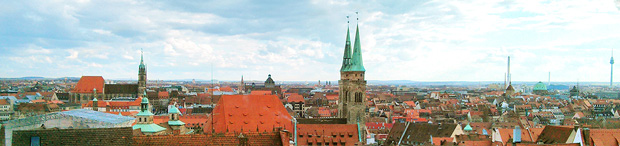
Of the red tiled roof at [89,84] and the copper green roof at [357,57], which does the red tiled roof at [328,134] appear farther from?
the red tiled roof at [89,84]

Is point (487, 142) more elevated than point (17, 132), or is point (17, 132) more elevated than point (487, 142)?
point (17, 132)

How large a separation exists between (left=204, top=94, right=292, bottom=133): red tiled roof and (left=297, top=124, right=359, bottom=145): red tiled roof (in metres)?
3.98

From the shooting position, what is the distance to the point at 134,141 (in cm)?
3359

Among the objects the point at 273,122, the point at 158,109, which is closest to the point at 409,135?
the point at 273,122

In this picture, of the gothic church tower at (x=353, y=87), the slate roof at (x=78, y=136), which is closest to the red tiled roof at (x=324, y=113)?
the gothic church tower at (x=353, y=87)

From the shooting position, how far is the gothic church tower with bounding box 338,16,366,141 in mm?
79000

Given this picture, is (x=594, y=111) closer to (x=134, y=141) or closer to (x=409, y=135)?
(x=409, y=135)

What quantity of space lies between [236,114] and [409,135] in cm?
2980

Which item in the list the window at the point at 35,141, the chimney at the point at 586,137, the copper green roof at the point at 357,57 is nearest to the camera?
the window at the point at 35,141

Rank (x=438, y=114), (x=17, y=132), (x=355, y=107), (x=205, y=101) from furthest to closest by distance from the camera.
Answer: (x=205, y=101)
(x=438, y=114)
(x=355, y=107)
(x=17, y=132)

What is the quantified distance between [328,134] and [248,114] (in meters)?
11.3

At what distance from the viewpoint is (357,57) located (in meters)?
82.9

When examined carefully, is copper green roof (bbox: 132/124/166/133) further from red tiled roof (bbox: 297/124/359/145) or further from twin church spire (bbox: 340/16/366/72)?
twin church spire (bbox: 340/16/366/72)

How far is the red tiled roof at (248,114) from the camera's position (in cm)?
6366
